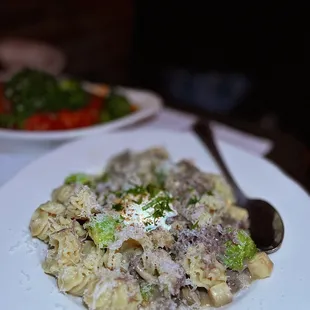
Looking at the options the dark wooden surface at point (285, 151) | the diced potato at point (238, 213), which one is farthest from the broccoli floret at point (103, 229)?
the dark wooden surface at point (285, 151)

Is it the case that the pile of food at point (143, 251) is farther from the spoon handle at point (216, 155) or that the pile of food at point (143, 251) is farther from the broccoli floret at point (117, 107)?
the broccoli floret at point (117, 107)

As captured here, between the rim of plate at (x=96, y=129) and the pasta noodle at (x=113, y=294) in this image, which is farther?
the rim of plate at (x=96, y=129)

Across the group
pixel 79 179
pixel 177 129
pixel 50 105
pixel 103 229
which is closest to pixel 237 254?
pixel 103 229

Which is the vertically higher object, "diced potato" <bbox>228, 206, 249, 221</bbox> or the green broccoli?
the green broccoli

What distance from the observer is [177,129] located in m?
2.13

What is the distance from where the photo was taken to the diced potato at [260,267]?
1.21 meters

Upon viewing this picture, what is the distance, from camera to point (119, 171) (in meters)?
1.64

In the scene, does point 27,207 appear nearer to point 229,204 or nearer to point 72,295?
point 72,295

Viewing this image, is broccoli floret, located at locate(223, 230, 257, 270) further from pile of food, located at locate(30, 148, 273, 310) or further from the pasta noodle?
the pasta noodle

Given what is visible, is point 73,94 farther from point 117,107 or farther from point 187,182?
point 187,182

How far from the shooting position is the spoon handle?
1558 mm

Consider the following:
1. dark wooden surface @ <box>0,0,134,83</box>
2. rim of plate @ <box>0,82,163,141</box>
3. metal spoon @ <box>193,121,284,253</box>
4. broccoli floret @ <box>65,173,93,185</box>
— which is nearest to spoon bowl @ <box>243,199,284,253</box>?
metal spoon @ <box>193,121,284,253</box>

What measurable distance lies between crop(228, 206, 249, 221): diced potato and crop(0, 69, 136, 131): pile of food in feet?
2.51

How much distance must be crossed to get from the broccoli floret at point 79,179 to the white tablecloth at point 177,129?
0.28 metres
